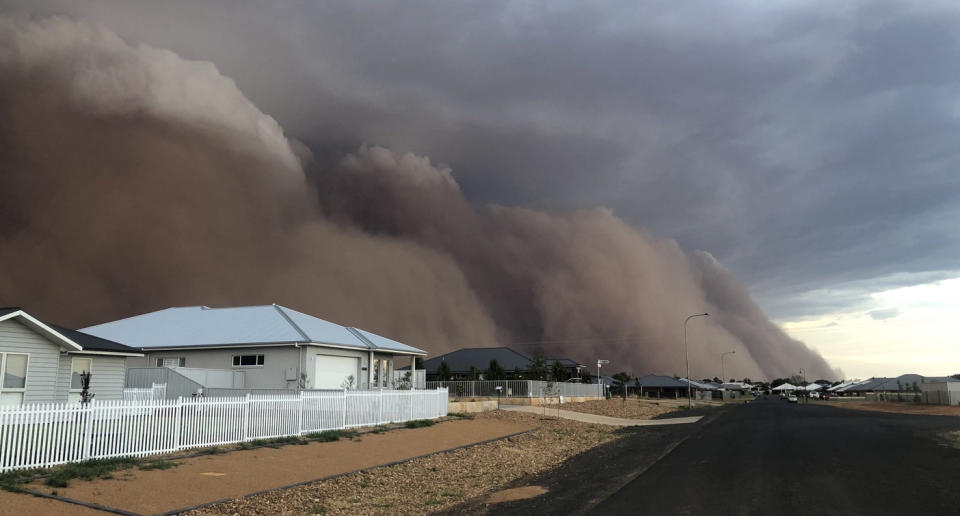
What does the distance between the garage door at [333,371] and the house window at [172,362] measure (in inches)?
321

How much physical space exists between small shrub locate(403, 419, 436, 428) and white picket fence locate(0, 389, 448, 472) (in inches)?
116

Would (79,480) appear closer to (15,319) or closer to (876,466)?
(15,319)

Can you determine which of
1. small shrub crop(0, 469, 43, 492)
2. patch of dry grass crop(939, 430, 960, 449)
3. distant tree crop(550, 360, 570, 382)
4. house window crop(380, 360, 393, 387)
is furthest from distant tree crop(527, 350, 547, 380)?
small shrub crop(0, 469, 43, 492)

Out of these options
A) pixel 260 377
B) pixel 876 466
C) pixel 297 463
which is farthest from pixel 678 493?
pixel 260 377

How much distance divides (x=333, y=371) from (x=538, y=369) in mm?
28542

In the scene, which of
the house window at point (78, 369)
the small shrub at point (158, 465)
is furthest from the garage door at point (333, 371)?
the small shrub at point (158, 465)

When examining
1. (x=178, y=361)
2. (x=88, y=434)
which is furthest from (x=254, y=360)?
(x=88, y=434)

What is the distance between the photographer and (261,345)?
35844 mm

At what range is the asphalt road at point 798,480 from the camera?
11.3m

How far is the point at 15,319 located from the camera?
67.7 feet

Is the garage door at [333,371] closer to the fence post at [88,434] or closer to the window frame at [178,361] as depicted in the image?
the window frame at [178,361]

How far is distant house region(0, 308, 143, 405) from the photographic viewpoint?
20.4 metres

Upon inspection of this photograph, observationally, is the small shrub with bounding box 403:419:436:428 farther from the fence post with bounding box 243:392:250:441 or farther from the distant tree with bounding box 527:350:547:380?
the distant tree with bounding box 527:350:547:380

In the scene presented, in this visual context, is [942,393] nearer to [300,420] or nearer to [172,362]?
[300,420]
